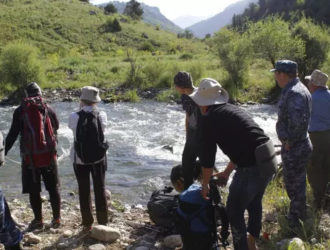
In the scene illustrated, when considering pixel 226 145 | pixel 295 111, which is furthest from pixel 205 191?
pixel 295 111

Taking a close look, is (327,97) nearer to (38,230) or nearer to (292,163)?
(292,163)

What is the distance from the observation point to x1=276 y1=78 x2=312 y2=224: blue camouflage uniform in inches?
159

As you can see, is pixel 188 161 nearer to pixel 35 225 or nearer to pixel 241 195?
pixel 241 195

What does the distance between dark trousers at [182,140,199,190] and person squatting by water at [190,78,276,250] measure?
1.36 meters

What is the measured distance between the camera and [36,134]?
4801mm

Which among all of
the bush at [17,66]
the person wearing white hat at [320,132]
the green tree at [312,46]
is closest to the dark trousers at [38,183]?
the person wearing white hat at [320,132]

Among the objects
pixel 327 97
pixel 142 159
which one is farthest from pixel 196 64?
pixel 327 97

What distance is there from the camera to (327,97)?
4992 mm

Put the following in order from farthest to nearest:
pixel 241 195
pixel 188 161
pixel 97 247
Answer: pixel 188 161, pixel 97 247, pixel 241 195

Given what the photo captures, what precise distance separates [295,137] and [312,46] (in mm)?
20752

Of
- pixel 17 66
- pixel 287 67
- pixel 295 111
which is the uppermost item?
pixel 287 67

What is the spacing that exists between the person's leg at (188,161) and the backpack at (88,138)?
107cm

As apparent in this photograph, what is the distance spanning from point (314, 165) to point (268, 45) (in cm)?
1928

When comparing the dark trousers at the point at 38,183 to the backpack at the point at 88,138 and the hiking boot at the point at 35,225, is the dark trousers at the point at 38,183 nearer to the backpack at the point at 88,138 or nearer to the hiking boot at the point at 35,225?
the hiking boot at the point at 35,225
